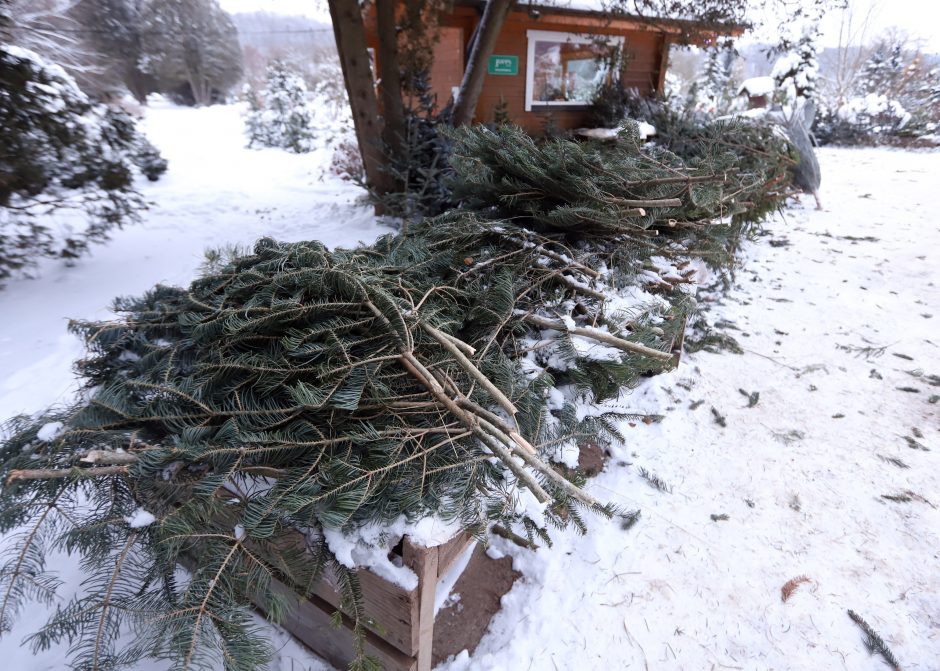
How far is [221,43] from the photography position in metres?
18.7

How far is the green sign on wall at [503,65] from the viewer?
8570 mm

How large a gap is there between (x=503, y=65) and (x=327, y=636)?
920cm

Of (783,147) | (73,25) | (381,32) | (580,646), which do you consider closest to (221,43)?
(73,25)

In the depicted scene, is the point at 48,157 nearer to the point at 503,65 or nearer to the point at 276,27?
the point at 503,65

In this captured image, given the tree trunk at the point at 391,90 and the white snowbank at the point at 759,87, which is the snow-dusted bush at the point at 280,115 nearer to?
the tree trunk at the point at 391,90

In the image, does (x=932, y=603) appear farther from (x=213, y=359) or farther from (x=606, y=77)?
(x=606, y=77)

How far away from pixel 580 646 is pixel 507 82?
9.19m

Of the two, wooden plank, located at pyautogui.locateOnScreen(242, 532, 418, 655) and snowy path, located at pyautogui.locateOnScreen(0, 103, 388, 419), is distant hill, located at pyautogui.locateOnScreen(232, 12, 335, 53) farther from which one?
wooden plank, located at pyautogui.locateOnScreen(242, 532, 418, 655)

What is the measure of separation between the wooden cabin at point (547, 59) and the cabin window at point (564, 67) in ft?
0.05

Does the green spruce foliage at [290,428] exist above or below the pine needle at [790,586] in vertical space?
above

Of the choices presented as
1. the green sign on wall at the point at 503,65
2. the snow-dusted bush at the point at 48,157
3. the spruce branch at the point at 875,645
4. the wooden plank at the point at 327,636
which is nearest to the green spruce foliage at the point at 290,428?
the wooden plank at the point at 327,636

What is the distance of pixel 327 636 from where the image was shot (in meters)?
1.63

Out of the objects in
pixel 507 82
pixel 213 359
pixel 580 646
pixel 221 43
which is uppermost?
pixel 221 43

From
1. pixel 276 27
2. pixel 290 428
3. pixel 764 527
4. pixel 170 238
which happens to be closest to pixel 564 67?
pixel 170 238
